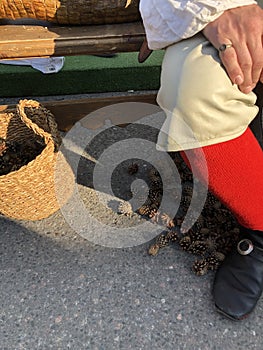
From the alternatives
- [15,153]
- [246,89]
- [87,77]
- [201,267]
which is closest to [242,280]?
[201,267]

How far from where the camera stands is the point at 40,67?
1.89 m

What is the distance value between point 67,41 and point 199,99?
0.56m

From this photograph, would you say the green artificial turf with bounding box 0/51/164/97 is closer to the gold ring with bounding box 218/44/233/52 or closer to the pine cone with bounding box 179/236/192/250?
the pine cone with bounding box 179/236/192/250

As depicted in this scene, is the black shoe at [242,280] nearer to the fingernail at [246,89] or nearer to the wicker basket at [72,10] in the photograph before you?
the fingernail at [246,89]

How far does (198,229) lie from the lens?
4.89 ft

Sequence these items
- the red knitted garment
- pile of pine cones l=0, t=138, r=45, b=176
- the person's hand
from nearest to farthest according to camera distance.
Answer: the person's hand
the red knitted garment
pile of pine cones l=0, t=138, r=45, b=176

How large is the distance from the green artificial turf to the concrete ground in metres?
0.76

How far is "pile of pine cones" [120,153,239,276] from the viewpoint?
142cm

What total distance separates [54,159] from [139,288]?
508 millimetres

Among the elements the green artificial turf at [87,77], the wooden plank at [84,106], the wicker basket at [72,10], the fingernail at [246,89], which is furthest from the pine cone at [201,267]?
the green artificial turf at [87,77]

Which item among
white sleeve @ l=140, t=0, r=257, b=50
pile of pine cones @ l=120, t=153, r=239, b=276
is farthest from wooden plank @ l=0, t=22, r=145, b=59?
pile of pine cones @ l=120, t=153, r=239, b=276

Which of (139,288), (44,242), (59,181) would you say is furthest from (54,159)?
(139,288)

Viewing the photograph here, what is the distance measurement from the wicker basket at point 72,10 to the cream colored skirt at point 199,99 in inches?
16.1

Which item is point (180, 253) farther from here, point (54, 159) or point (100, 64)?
point (100, 64)
